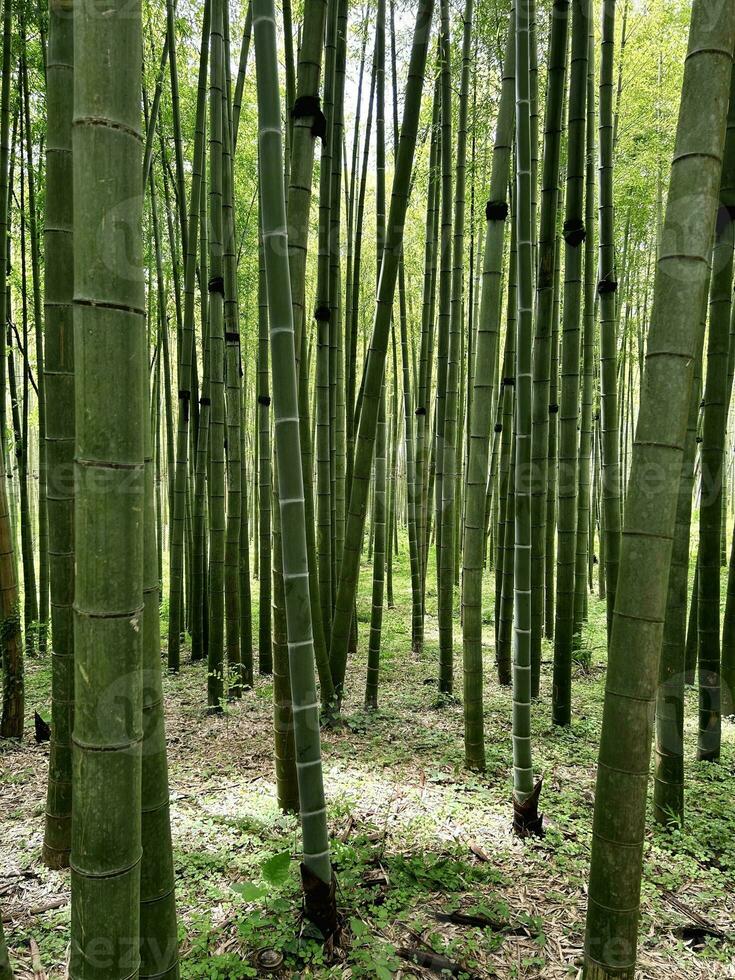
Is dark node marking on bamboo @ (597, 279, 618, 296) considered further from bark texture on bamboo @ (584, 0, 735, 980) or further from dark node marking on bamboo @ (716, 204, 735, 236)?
bark texture on bamboo @ (584, 0, 735, 980)

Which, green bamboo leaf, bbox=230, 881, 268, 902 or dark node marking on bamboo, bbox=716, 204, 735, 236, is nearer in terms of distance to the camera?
green bamboo leaf, bbox=230, 881, 268, 902

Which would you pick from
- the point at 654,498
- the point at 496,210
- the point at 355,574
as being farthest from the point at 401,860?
the point at 496,210

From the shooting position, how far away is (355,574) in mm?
2789

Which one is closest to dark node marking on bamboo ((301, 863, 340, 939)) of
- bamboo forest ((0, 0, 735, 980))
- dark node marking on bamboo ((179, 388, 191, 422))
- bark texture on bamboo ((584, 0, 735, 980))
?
bamboo forest ((0, 0, 735, 980))

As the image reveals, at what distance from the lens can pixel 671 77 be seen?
5195 millimetres

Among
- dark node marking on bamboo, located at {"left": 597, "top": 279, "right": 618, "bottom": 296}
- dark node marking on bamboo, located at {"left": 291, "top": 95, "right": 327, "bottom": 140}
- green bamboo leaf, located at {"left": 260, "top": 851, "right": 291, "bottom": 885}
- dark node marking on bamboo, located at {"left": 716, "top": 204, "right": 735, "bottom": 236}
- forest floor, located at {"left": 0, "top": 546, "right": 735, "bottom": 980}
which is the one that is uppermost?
dark node marking on bamboo, located at {"left": 291, "top": 95, "right": 327, "bottom": 140}

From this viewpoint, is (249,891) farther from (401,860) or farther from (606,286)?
(606,286)

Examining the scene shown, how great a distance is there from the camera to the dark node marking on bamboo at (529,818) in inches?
90.6

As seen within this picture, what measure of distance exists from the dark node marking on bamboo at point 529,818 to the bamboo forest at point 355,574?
15 millimetres

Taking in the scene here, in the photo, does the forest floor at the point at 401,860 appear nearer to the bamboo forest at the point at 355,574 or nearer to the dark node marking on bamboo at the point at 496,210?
the bamboo forest at the point at 355,574

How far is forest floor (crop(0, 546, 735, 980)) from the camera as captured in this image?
1.73m

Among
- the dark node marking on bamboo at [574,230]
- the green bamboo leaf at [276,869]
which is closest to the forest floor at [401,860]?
the green bamboo leaf at [276,869]

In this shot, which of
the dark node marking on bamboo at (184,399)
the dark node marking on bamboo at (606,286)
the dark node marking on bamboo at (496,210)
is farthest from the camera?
the dark node marking on bamboo at (184,399)

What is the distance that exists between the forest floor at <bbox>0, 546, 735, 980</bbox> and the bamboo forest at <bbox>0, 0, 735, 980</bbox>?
1cm
